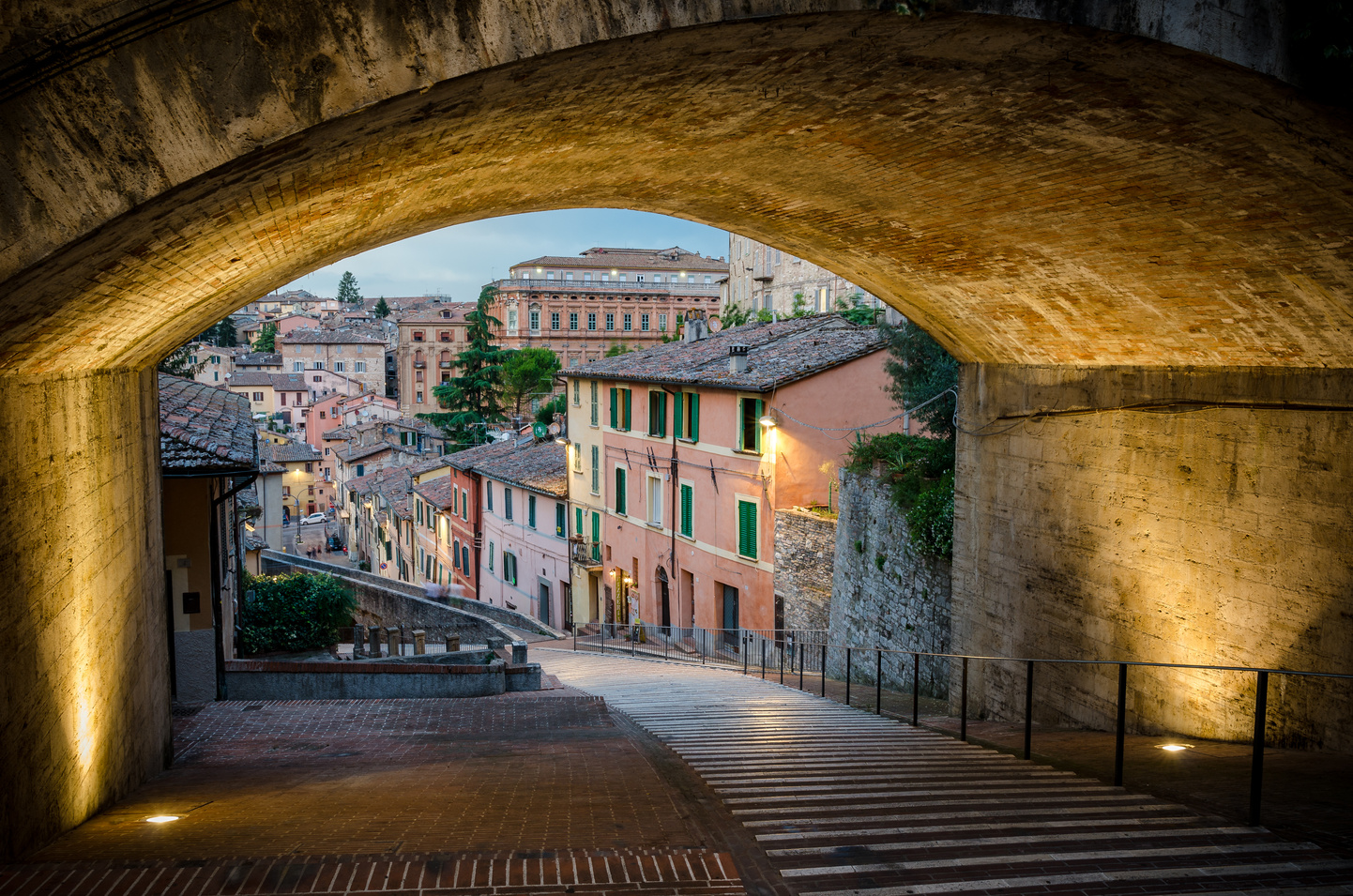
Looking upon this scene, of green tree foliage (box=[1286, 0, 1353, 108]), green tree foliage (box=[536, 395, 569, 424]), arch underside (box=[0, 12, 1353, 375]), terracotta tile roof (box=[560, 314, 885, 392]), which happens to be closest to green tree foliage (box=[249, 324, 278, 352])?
green tree foliage (box=[536, 395, 569, 424])

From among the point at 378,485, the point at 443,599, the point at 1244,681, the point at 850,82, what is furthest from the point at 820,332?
the point at 378,485

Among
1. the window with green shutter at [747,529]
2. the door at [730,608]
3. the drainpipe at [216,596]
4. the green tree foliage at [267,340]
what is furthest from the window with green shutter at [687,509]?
the green tree foliage at [267,340]

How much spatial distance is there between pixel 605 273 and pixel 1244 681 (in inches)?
2817

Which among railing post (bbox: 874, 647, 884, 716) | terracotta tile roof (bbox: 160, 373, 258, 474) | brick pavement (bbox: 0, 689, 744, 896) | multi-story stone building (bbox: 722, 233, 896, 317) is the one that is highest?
multi-story stone building (bbox: 722, 233, 896, 317)

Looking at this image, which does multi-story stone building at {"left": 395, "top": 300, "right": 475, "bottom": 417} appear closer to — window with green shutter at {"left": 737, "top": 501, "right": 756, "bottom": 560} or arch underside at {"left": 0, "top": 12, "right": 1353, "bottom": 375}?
window with green shutter at {"left": 737, "top": 501, "right": 756, "bottom": 560}

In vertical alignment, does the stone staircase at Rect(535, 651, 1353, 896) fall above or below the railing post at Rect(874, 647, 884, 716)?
above

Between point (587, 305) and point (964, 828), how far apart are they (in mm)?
72185

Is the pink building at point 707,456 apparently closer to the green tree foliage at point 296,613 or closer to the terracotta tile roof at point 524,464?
the terracotta tile roof at point 524,464

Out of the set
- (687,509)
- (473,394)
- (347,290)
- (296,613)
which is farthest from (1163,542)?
(347,290)

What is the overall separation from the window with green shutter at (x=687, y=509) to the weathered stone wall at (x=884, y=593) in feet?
24.7

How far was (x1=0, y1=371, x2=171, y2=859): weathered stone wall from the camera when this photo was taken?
183 inches

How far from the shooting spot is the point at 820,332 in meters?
25.2

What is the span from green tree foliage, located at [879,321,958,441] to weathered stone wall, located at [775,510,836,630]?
355 cm

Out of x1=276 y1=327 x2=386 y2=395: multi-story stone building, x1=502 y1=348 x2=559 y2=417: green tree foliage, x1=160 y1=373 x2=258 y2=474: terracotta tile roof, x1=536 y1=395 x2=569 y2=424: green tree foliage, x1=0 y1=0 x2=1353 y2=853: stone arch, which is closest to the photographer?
x1=0 y1=0 x2=1353 y2=853: stone arch
